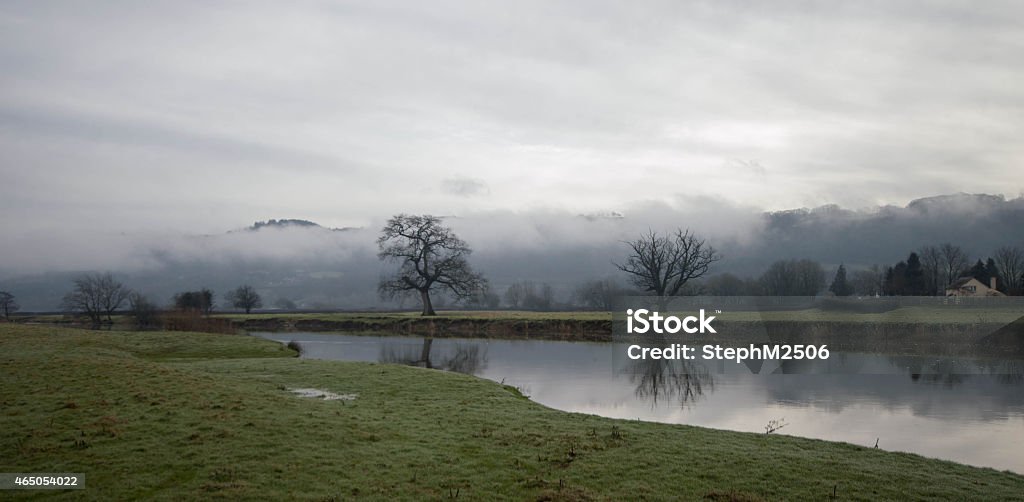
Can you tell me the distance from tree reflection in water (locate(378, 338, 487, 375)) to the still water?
0.13 m

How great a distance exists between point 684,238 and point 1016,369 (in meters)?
37.6

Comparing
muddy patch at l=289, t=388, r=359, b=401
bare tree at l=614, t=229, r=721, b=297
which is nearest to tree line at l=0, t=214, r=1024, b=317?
bare tree at l=614, t=229, r=721, b=297

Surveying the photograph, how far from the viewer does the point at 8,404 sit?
14836 mm

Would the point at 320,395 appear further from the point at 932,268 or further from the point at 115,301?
the point at 932,268

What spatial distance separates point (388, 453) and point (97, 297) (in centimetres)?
10236

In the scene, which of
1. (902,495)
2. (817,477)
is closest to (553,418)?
(817,477)

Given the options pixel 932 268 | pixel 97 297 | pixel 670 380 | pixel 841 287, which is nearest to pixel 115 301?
pixel 97 297

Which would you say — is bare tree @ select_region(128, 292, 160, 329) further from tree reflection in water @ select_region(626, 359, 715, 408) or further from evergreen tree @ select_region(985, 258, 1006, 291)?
evergreen tree @ select_region(985, 258, 1006, 291)

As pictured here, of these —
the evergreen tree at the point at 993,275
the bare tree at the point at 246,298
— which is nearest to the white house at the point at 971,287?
the evergreen tree at the point at 993,275

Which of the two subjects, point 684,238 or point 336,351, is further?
point 684,238

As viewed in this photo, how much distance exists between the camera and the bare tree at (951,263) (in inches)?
4754

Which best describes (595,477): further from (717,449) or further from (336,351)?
(336,351)

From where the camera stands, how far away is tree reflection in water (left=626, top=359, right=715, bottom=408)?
24781mm

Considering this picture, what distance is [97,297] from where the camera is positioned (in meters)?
96.6
